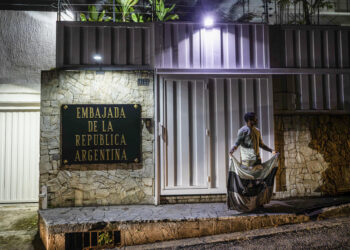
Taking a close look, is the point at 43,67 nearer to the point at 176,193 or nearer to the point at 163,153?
the point at 163,153

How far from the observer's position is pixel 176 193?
6.27 meters

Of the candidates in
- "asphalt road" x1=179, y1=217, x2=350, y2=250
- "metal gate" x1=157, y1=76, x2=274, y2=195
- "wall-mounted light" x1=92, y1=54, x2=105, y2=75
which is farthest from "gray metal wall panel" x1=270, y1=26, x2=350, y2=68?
"wall-mounted light" x1=92, y1=54, x2=105, y2=75

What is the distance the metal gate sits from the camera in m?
6.33

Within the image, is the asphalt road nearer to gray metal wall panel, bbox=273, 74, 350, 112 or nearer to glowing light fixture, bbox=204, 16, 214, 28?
gray metal wall panel, bbox=273, 74, 350, 112

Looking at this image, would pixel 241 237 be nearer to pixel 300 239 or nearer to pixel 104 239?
pixel 300 239

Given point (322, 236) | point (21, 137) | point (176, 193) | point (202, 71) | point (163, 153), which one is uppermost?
point (202, 71)

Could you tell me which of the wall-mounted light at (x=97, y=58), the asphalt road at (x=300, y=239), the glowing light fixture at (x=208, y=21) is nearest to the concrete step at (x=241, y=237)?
the asphalt road at (x=300, y=239)

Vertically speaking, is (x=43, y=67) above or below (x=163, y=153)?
above

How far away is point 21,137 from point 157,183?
4671 millimetres

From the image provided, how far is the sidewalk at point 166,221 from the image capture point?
4949 millimetres

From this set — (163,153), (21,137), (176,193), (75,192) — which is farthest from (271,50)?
(21,137)

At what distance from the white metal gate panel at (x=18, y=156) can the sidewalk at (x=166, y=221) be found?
7.55ft

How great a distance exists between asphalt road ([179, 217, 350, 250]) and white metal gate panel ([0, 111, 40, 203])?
17.9 feet

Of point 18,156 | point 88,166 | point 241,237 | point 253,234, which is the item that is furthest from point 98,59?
point 253,234
